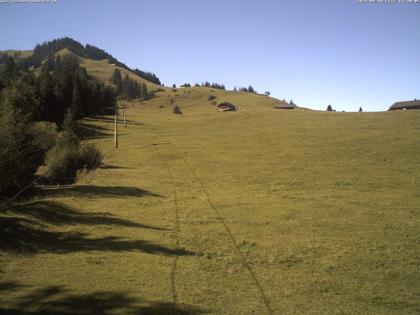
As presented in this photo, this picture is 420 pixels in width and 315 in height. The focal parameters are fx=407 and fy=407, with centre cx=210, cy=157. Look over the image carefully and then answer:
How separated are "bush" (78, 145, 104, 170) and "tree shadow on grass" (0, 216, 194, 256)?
26988 millimetres

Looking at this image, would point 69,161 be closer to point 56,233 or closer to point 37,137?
point 37,137

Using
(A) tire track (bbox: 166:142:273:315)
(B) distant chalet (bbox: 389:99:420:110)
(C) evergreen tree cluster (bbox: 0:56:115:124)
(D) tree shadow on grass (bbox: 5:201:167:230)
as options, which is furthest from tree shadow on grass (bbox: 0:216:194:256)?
(B) distant chalet (bbox: 389:99:420:110)

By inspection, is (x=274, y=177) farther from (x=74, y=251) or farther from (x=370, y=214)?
(x=74, y=251)

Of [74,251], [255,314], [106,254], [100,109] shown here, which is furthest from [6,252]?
[100,109]

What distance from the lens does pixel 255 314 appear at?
12.1m

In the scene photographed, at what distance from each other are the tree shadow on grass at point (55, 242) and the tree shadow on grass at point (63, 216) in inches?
58.5

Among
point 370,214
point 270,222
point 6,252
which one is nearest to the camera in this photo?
point 6,252

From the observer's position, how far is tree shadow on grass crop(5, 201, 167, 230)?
69.3 feet

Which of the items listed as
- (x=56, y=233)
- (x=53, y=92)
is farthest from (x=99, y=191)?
(x=53, y=92)

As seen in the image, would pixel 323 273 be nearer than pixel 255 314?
No

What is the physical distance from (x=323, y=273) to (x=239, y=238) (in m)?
5.44

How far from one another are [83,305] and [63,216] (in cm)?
1154

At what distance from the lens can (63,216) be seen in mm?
22281

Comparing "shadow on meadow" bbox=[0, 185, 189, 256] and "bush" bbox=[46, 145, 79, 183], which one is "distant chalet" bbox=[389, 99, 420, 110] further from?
"shadow on meadow" bbox=[0, 185, 189, 256]
